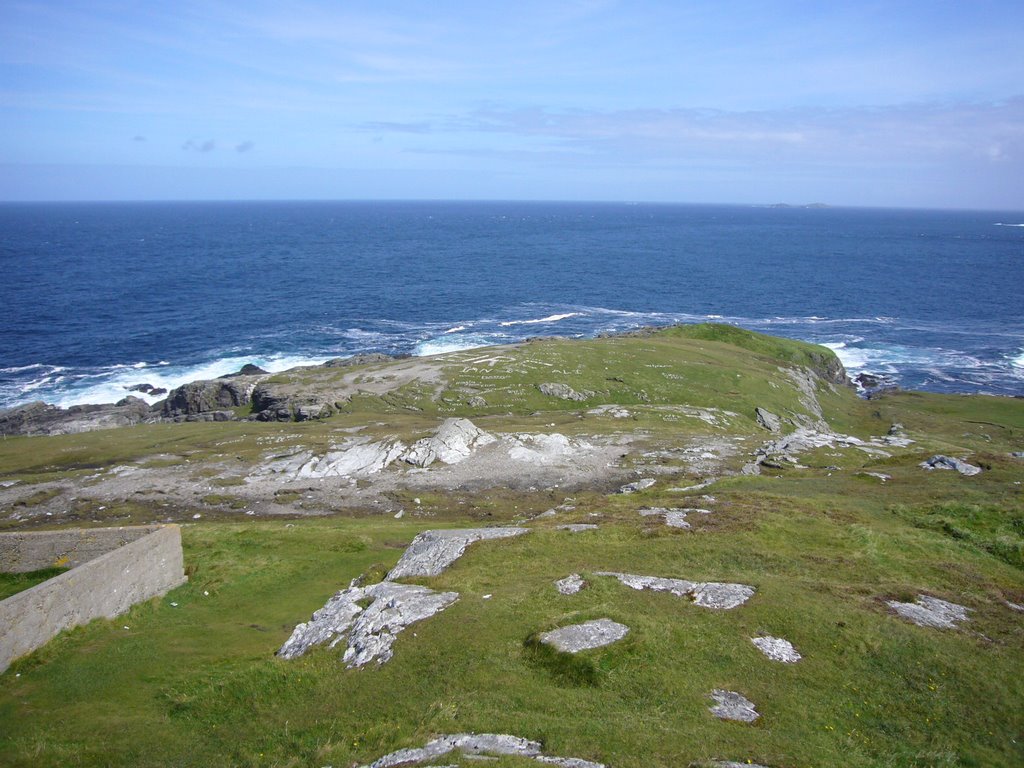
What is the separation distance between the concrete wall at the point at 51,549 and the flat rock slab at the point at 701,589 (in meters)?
23.9

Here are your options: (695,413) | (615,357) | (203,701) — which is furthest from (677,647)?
(615,357)

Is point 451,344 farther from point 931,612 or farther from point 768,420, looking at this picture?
point 931,612

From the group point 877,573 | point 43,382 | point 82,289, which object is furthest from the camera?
point 82,289

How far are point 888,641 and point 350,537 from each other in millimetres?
29113

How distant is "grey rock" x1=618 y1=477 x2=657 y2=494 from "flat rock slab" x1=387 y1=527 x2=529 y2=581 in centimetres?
1734

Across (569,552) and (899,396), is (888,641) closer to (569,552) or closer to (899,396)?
(569,552)

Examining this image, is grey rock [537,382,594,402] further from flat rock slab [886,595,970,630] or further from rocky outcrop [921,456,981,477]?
flat rock slab [886,595,970,630]

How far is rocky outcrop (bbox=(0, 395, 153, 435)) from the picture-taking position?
79812 millimetres

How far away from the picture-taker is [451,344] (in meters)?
126

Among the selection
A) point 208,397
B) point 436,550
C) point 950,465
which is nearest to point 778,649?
point 436,550

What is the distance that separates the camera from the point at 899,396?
96375mm

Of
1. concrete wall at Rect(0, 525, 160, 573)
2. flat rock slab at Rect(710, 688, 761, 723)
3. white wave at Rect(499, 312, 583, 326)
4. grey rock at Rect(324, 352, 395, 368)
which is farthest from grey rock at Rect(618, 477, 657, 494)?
white wave at Rect(499, 312, 583, 326)

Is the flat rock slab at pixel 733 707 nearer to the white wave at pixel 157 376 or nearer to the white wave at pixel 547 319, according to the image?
the white wave at pixel 157 376

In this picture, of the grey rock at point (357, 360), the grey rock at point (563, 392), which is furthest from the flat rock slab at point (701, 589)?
the grey rock at point (357, 360)
